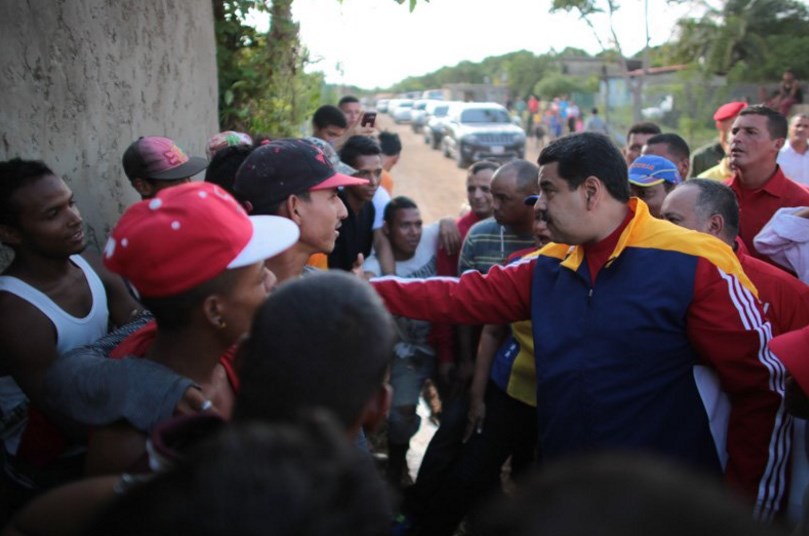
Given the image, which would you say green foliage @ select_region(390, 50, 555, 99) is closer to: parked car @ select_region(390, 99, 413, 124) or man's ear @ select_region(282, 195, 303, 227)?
parked car @ select_region(390, 99, 413, 124)

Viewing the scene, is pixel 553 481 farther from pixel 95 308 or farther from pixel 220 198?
pixel 95 308

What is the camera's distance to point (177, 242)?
1.50 metres

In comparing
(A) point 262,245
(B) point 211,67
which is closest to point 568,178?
(A) point 262,245

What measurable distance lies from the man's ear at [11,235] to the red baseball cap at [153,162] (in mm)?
919

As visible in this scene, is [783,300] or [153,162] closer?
[783,300]

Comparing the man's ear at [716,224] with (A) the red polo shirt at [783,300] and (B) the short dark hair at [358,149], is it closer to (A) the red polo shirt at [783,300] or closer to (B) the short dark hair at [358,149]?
(A) the red polo shirt at [783,300]

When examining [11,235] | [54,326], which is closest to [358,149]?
[11,235]

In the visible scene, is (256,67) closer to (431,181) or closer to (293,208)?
(293,208)

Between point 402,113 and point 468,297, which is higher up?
point 468,297

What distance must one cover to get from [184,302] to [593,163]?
5.30ft

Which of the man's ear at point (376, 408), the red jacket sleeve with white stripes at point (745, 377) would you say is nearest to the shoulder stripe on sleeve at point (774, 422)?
the red jacket sleeve with white stripes at point (745, 377)

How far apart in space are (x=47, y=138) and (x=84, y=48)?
54 cm

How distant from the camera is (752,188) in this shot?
4.37 meters

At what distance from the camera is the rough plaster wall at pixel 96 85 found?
9.68 ft
